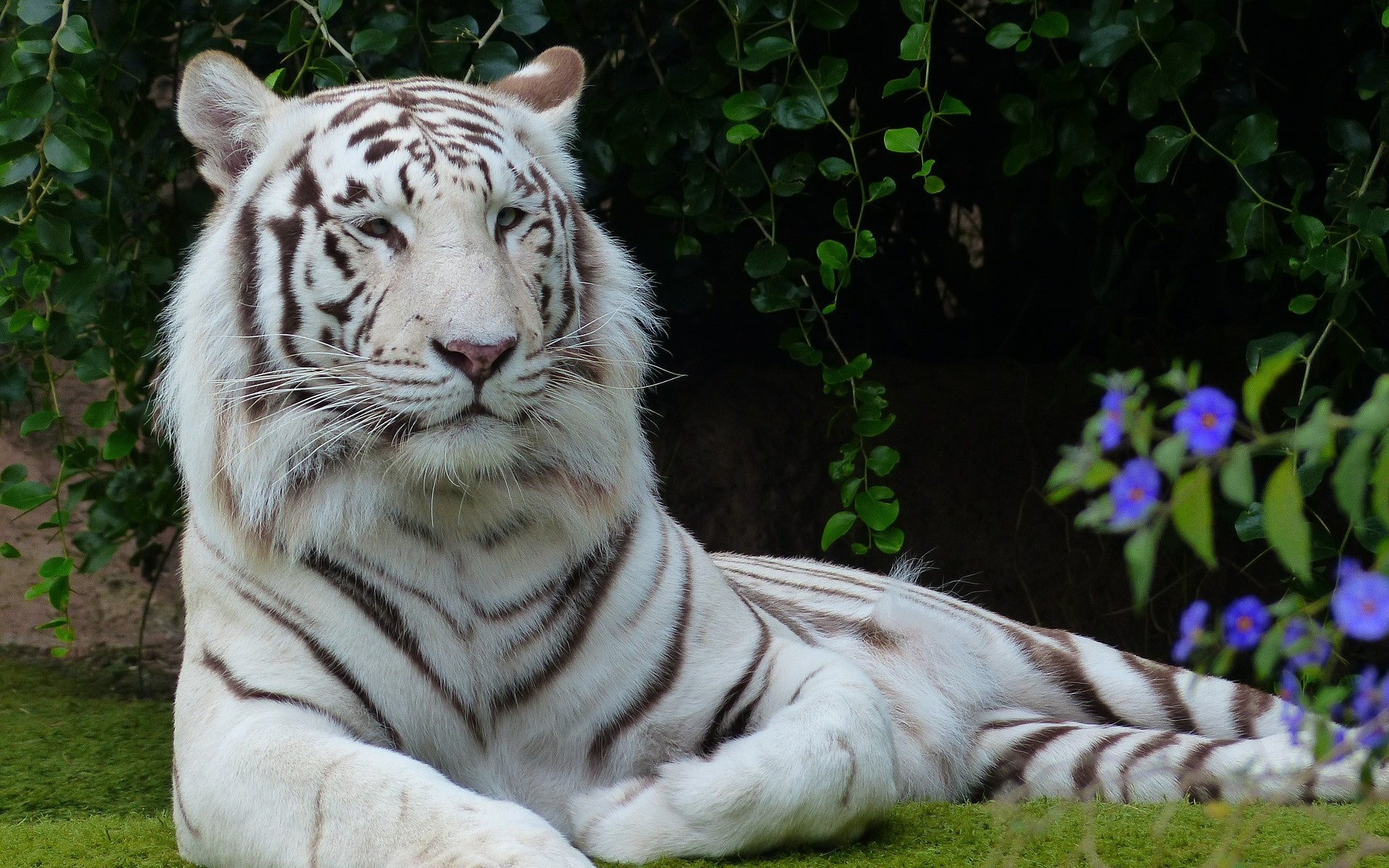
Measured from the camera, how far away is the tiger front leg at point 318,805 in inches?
64.7

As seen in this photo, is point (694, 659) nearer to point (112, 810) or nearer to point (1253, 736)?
point (1253, 736)

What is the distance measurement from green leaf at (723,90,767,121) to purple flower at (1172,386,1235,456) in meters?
1.84

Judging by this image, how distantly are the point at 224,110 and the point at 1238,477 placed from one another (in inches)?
70.3

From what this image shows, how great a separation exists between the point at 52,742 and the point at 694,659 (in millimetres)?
1935

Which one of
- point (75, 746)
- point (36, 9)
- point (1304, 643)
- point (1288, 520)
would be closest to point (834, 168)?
point (36, 9)

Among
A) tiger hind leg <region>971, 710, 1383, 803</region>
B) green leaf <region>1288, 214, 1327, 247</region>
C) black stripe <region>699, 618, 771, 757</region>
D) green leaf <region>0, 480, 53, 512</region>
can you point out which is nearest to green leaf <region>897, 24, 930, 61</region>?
green leaf <region>1288, 214, 1327, 247</region>

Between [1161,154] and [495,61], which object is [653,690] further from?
[1161,154]

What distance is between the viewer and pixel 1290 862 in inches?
66.5

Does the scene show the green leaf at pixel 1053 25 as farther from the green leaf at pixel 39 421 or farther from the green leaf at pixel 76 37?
the green leaf at pixel 39 421

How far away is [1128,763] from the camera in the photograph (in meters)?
2.45

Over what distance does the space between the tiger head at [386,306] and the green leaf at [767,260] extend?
0.67 metres

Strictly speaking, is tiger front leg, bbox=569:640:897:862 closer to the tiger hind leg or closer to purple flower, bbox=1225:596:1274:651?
the tiger hind leg

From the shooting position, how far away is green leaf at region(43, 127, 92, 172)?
2574 millimetres

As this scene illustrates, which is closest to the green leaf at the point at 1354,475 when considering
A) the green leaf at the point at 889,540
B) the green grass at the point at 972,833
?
the green grass at the point at 972,833
